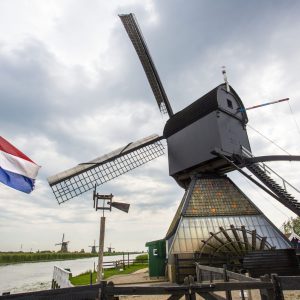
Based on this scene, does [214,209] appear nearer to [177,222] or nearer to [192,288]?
[177,222]

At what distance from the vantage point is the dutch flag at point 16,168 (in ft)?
26.0

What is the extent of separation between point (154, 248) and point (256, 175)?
309 inches

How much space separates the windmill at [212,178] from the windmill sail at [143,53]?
14.1 ft

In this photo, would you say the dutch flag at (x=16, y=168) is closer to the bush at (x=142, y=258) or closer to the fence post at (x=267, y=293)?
the fence post at (x=267, y=293)

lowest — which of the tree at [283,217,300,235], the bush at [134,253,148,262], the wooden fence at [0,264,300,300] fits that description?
the wooden fence at [0,264,300,300]

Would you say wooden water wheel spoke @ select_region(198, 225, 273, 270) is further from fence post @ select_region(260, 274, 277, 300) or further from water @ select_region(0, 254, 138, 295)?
water @ select_region(0, 254, 138, 295)

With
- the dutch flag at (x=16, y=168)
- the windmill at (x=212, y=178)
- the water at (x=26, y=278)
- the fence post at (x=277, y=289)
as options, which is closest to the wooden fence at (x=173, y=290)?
the fence post at (x=277, y=289)

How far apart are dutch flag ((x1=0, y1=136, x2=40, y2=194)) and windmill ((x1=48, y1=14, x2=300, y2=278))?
529cm

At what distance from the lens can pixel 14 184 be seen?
802 cm

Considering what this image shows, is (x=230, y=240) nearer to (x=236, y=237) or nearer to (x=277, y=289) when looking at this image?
(x=236, y=237)

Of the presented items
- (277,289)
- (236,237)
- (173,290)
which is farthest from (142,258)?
(277,289)

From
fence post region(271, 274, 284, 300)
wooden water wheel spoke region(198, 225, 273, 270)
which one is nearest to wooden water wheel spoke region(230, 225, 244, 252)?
wooden water wheel spoke region(198, 225, 273, 270)

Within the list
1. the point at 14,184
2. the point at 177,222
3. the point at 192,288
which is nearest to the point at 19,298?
the point at 192,288

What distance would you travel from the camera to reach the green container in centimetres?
1614
